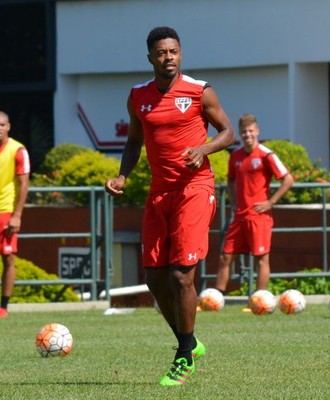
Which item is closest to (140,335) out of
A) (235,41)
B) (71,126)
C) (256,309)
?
(256,309)

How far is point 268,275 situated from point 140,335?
3.54 meters

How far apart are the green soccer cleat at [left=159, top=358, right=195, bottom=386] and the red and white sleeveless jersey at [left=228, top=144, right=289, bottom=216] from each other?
687 cm

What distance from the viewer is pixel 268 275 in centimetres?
1606

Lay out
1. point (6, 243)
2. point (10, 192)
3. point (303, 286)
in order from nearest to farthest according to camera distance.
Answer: point (6, 243), point (10, 192), point (303, 286)

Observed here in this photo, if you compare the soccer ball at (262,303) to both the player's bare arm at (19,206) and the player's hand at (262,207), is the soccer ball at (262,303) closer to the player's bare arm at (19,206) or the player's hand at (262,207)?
the player's hand at (262,207)

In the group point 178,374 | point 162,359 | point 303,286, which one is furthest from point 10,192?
point 178,374

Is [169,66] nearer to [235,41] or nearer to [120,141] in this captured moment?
[235,41]

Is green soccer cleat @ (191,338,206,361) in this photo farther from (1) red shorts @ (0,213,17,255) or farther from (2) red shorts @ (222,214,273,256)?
(2) red shorts @ (222,214,273,256)

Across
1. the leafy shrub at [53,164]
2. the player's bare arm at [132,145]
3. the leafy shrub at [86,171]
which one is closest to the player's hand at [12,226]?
the player's bare arm at [132,145]

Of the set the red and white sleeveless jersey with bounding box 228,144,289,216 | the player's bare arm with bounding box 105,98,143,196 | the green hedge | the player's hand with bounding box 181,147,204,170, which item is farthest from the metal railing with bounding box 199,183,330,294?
the player's hand with bounding box 181,147,204,170

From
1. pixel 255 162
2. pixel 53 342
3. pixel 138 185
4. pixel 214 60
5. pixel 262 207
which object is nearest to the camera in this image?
pixel 53 342

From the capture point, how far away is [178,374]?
901cm

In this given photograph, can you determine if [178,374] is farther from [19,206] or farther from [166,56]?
[19,206]

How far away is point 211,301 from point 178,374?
246 inches
